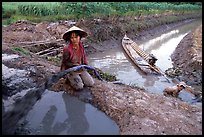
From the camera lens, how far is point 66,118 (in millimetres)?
5391

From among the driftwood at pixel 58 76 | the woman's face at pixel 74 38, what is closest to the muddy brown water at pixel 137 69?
A: the driftwood at pixel 58 76

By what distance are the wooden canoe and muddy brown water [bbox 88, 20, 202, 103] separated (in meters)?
0.20

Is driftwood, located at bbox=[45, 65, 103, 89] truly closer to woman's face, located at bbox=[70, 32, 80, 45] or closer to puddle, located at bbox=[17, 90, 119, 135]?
puddle, located at bbox=[17, 90, 119, 135]

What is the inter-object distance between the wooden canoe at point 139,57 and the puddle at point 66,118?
4.72m

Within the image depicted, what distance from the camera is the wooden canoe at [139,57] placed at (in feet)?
33.5

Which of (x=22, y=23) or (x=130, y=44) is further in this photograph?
(x=130, y=44)

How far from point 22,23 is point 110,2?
8.66 m

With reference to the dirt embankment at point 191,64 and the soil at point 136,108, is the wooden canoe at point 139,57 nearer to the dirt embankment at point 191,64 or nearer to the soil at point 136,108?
the dirt embankment at point 191,64

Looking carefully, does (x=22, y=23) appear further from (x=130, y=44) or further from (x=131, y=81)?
(x=131, y=81)

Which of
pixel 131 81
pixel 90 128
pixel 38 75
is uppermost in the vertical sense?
pixel 38 75

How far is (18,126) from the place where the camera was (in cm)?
465

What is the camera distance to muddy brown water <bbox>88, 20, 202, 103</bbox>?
916 centimetres

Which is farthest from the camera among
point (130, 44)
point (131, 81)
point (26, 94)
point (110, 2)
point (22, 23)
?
point (110, 2)

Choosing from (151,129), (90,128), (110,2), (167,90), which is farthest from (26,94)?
(110,2)
